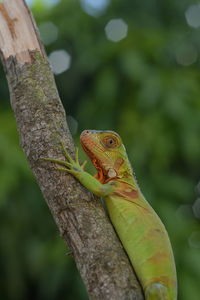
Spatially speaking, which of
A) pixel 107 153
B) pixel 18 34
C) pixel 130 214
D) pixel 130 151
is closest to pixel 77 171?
pixel 130 214

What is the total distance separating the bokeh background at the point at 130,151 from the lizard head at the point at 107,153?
209 cm

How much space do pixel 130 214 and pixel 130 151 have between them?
3362 mm

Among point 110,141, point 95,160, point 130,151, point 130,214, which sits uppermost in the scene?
point 110,141

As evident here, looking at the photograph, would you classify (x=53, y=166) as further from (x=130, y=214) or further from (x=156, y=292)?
(x=156, y=292)

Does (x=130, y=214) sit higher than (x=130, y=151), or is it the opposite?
(x=130, y=214)

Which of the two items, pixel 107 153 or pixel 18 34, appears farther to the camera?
pixel 107 153

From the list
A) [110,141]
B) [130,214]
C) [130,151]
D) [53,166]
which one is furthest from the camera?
[130,151]

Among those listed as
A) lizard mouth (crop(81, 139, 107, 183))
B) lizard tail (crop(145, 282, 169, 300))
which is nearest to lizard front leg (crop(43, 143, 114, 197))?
lizard mouth (crop(81, 139, 107, 183))

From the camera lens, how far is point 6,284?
345 inches

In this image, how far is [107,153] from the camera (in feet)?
18.5

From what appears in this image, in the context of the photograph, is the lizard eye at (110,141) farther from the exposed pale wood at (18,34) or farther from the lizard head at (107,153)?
the exposed pale wood at (18,34)

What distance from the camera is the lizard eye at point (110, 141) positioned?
5.62m

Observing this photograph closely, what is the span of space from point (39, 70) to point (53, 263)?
3538 millimetres

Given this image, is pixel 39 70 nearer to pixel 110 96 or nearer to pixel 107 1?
pixel 110 96
